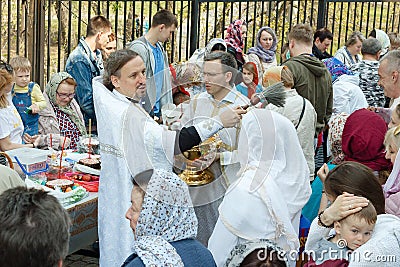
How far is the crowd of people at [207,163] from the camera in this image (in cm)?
284

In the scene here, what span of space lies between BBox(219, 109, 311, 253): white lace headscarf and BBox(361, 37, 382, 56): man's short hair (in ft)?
13.0

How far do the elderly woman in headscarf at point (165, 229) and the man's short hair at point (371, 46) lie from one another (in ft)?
17.4

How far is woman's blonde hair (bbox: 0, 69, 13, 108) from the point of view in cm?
492

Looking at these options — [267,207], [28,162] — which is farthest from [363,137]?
[28,162]

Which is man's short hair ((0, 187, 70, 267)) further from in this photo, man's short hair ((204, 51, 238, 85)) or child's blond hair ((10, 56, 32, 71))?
child's blond hair ((10, 56, 32, 71))

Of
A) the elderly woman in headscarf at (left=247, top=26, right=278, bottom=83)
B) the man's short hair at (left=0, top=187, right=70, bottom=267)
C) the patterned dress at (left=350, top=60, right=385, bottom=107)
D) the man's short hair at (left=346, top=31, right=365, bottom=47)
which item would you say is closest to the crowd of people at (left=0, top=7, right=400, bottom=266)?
the man's short hair at (left=0, top=187, right=70, bottom=267)

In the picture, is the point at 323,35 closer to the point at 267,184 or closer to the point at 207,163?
the point at 207,163

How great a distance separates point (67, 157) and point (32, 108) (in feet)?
2.21

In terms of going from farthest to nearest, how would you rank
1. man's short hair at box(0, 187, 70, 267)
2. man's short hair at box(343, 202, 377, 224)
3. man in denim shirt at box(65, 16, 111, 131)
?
man in denim shirt at box(65, 16, 111, 131), man's short hair at box(343, 202, 377, 224), man's short hair at box(0, 187, 70, 267)

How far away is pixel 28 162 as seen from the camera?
4.72 metres

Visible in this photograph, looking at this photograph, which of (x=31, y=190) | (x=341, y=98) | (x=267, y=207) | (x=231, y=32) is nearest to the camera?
(x=31, y=190)

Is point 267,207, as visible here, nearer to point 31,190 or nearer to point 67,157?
point 31,190

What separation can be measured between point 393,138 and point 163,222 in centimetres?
196

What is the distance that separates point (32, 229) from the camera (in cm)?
210
